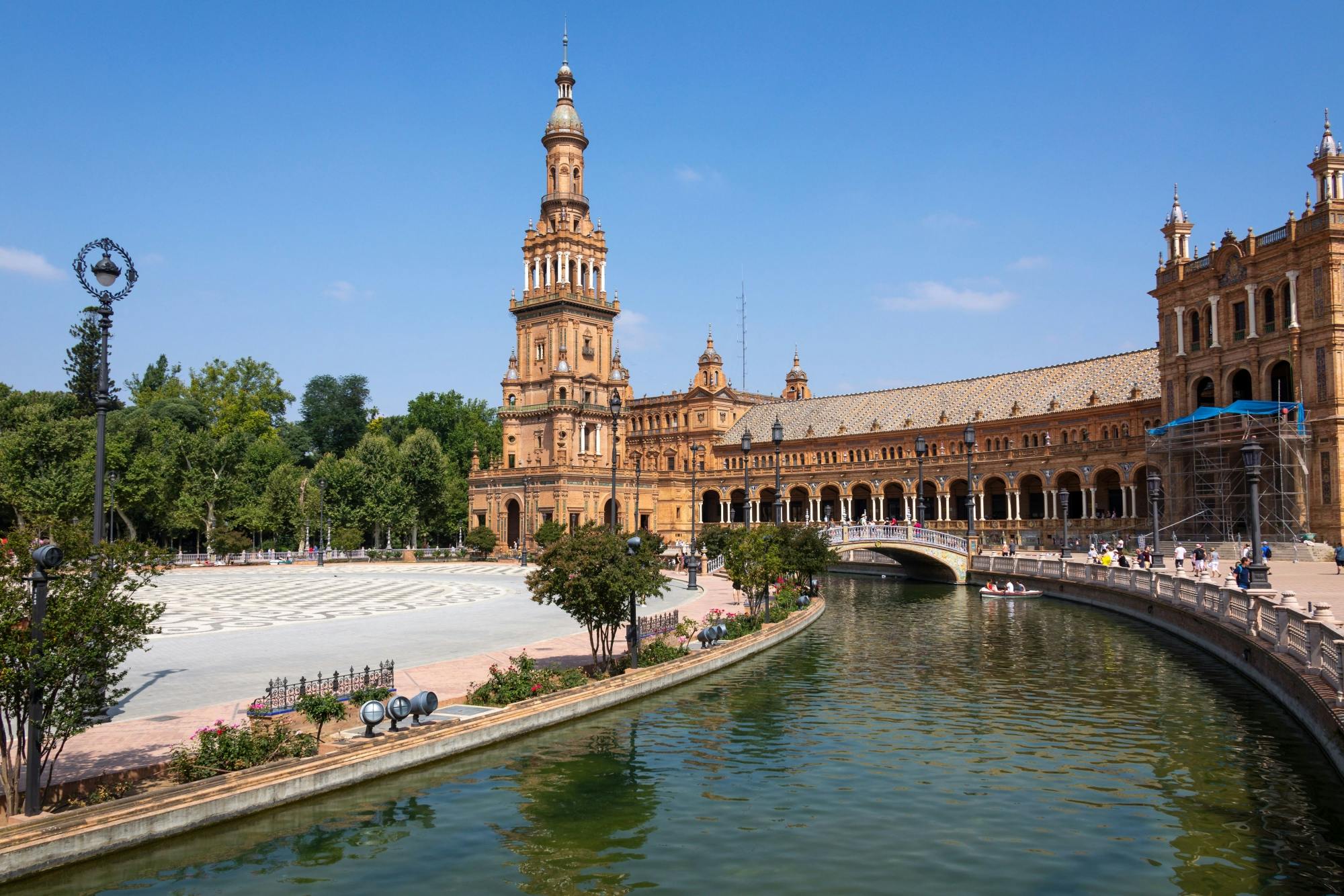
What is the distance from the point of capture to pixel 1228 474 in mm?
53500

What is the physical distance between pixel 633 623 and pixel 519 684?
13.4 feet

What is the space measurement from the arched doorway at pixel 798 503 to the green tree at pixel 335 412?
161 feet

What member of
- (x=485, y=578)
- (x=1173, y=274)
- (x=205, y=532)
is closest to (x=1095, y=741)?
(x=485, y=578)

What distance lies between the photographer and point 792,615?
33.6 metres

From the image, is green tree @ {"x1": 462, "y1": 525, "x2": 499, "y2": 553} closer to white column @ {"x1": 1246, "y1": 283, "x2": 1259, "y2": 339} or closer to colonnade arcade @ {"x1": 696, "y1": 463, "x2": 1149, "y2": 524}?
colonnade arcade @ {"x1": 696, "y1": 463, "x2": 1149, "y2": 524}

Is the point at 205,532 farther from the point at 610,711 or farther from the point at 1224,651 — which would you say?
the point at 1224,651

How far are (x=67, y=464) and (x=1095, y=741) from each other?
217 feet

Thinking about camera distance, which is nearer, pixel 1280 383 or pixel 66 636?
pixel 66 636

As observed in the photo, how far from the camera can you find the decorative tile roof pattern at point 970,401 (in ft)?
227

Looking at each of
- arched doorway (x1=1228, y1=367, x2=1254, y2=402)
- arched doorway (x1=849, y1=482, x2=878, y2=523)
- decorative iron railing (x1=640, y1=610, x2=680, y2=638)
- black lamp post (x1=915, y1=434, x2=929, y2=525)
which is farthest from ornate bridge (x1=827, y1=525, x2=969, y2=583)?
arched doorway (x1=849, y1=482, x2=878, y2=523)

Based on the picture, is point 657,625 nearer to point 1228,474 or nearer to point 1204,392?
point 1228,474

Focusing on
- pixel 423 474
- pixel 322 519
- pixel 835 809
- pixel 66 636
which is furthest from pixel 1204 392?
pixel 66 636

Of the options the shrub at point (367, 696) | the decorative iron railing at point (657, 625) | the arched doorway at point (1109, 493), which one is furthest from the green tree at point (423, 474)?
the shrub at point (367, 696)

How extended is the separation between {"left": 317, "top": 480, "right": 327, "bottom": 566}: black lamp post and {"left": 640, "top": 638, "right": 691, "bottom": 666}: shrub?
5180 cm
